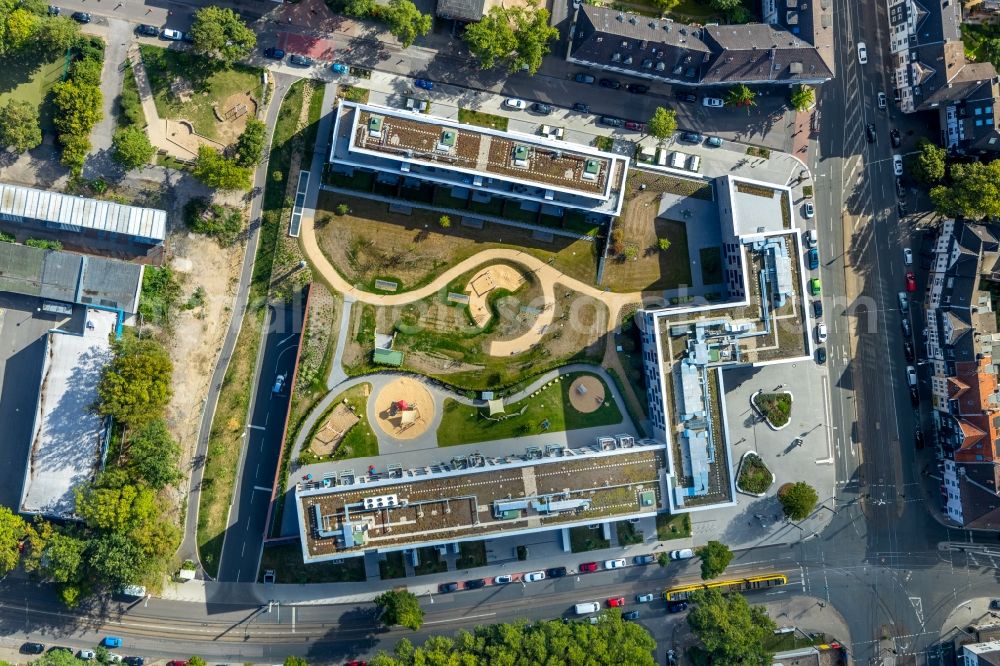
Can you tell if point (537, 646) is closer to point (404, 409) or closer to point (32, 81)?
point (404, 409)

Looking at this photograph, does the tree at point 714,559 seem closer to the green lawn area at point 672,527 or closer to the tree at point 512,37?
the green lawn area at point 672,527

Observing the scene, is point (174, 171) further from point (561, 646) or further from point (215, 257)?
point (561, 646)

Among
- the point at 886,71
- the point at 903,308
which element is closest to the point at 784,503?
the point at 903,308

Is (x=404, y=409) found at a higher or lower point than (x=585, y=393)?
higher

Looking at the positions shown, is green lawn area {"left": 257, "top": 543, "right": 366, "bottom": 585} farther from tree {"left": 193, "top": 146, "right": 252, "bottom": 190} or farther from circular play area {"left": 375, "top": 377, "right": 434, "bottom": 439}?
tree {"left": 193, "top": 146, "right": 252, "bottom": 190}

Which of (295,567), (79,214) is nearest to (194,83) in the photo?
(79,214)

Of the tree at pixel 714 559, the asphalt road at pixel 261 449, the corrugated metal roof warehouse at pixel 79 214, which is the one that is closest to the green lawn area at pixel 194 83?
the corrugated metal roof warehouse at pixel 79 214

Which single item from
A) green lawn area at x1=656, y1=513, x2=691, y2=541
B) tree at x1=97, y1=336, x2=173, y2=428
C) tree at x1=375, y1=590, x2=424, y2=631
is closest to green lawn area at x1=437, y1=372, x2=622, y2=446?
green lawn area at x1=656, y1=513, x2=691, y2=541
